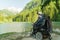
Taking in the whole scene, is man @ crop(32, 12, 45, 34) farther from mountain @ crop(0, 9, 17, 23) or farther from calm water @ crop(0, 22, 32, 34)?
mountain @ crop(0, 9, 17, 23)

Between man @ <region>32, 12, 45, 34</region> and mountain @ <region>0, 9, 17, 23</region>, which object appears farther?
mountain @ <region>0, 9, 17, 23</region>

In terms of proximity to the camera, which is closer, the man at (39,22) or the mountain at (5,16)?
the man at (39,22)

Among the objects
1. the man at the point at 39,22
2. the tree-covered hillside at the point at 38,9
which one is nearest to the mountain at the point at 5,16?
the tree-covered hillside at the point at 38,9

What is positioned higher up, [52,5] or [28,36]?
[52,5]

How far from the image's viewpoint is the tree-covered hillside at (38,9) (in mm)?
2191

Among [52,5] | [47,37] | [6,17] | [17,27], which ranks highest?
[52,5]

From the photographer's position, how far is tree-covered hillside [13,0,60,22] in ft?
7.19

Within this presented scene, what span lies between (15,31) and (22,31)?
0.32 feet

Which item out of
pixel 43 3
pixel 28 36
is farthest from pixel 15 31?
pixel 43 3

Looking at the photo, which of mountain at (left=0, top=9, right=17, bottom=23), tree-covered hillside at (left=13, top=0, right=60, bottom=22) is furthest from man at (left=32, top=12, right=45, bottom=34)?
mountain at (left=0, top=9, right=17, bottom=23)

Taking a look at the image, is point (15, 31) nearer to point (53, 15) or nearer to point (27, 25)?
point (27, 25)

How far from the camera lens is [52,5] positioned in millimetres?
2207

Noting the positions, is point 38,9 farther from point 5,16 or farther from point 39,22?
point 5,16

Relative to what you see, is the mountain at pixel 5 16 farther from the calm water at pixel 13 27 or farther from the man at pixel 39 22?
the man at pixel 39 22
